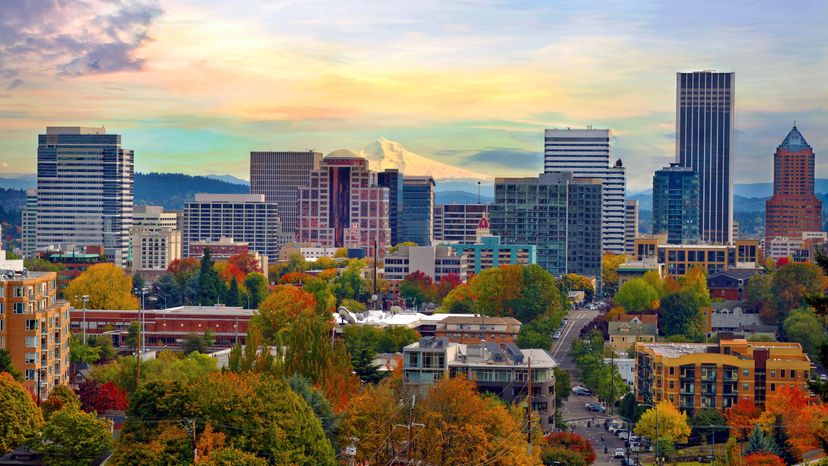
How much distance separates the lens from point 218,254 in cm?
17825

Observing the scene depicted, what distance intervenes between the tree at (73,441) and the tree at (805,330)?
49347 mm

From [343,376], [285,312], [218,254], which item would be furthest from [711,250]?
[343,376]

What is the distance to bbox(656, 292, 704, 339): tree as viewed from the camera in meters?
104

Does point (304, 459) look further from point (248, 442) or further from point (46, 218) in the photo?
point (46, 218)

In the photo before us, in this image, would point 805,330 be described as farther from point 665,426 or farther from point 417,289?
point 417,289

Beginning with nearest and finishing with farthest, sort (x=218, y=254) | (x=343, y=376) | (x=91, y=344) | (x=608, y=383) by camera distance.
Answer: (x=343, y=376) < (x=608, y=383) < (x=91, y=344) < (x=218, y=254)

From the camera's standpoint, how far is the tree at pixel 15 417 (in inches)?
1905

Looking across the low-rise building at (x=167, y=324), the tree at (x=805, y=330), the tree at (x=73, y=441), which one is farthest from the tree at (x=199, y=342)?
the tree at (x=73, y=441)

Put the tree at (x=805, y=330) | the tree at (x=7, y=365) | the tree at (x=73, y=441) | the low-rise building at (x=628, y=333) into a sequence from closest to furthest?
1. the tree at (x=73, y=441)
2. the tree at (x=7, y=365)
3. the tree at (x=805, y=330)
4. the low-rise building at (x=628, y=333)

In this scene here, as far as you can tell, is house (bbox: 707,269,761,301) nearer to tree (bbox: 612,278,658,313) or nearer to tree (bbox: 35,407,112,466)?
tree (bbox: 612,278,658,313)

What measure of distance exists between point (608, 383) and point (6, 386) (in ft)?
114

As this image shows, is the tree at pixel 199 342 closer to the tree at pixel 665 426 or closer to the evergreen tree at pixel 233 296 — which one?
the evergreen tree at pixel 233 296

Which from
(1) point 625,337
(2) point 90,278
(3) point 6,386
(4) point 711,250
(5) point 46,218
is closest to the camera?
(3) point 6,386

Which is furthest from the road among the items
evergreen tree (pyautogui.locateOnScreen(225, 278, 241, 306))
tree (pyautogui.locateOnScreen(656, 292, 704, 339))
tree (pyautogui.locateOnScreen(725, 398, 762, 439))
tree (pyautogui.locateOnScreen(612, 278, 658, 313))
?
evergreen tree (pyautogui.locateOnScreen(225, 278, 241, 306))
